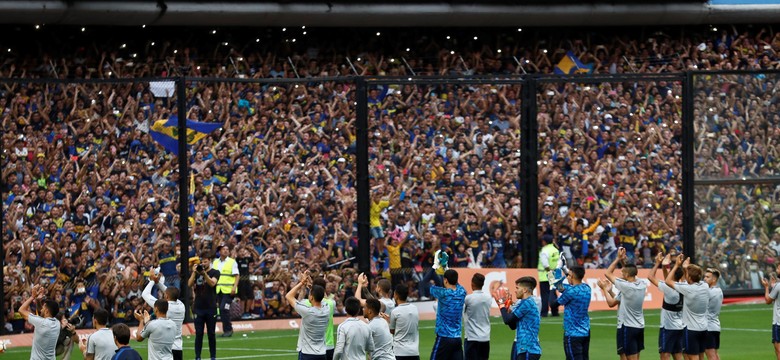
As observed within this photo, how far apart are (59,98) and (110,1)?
541 centimetres

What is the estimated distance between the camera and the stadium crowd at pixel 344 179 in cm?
3108

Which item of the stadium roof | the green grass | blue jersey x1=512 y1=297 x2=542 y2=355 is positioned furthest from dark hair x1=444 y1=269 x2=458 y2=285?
the stadium roof

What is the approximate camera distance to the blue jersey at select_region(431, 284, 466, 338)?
71.2 feet

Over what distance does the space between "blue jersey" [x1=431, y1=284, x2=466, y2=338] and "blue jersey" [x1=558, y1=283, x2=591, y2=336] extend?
1.57 meters

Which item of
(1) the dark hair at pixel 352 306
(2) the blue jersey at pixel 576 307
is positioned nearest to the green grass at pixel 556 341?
(2) the blue jersey at pixel 576 307

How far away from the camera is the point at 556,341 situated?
2964 cm

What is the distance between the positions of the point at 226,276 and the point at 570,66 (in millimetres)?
16606

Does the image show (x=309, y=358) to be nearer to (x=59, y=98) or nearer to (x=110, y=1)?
(x=59, y=98)

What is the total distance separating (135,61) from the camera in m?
39.8

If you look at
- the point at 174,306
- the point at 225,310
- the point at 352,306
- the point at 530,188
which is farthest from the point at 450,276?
the point at 530,188

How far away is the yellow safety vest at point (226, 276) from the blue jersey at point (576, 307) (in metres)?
10.1

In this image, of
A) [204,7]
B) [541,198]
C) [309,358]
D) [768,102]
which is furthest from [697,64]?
[309,358]

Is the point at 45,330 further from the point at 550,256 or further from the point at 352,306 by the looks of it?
the point at 550,256

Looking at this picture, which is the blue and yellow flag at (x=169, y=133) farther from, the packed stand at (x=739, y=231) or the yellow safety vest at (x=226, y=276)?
the packed stand at (x=739, y=231)
